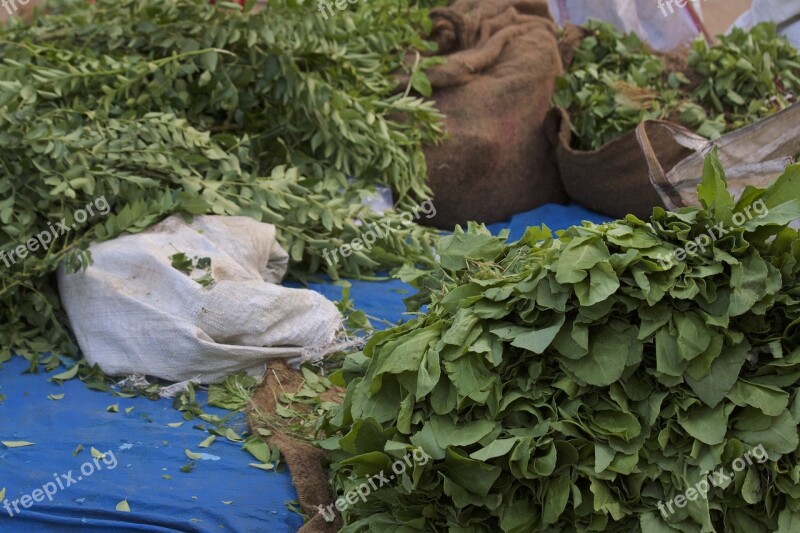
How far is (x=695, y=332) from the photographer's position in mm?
1295

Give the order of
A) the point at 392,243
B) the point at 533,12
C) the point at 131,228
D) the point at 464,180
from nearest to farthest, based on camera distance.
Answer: the point at 131,228 → the point at 392,243 → the point at 464,180 → the point at 533,12

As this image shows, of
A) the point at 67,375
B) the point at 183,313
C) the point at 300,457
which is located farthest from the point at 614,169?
the point at 67,375

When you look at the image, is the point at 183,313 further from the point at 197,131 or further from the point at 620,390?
the point at 620,390

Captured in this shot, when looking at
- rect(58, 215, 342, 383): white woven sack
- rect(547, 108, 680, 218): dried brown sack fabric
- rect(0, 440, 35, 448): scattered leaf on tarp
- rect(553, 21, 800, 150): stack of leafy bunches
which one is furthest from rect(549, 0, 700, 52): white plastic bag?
rect(0, 440, 35, 448): scattered leaf on tarp

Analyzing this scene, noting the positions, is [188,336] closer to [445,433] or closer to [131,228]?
[131,228]

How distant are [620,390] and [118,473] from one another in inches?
36.8

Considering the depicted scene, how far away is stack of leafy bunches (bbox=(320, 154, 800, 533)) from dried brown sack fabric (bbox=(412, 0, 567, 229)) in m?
1.66

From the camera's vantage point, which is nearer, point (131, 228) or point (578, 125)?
point (131, 228)

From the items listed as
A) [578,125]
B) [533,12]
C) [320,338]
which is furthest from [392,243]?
[533,12]

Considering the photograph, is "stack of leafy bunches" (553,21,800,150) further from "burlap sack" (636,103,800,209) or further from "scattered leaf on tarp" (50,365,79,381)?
"scattered leaf on tarp" (50,365,79,381)

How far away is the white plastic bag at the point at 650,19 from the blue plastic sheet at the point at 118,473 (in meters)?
2.51

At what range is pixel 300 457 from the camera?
168 cm

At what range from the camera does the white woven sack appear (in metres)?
2.00

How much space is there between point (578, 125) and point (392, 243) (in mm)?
958
